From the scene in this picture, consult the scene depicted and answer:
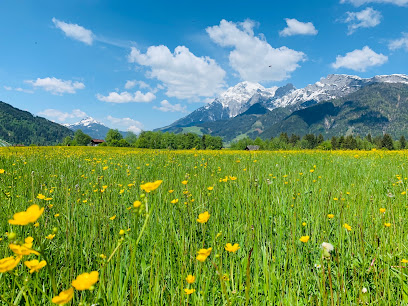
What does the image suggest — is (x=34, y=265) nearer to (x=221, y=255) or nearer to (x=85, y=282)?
(x=85, y=282)

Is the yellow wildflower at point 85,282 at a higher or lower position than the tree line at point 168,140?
lower

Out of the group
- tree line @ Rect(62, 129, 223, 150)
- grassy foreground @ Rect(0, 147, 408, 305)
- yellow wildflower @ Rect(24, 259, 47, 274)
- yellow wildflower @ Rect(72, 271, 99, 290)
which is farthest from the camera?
tree line @ Rect(62, 129, 223, 150)

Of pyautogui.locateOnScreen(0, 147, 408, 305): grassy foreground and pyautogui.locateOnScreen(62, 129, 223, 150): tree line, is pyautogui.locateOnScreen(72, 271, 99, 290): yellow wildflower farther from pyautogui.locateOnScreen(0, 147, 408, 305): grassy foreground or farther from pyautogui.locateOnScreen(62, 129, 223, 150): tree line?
pyautogui.locateOnScreen(62, 129, 223, 150): tree line

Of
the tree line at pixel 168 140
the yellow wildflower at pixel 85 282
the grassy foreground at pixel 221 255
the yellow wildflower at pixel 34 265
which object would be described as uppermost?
the tree line at pixel 168 140

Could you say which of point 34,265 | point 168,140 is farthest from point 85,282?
point 168,140

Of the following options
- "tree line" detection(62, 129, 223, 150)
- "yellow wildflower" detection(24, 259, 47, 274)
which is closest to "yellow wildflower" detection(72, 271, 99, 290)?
"yellow wildflower" detection(24, 259, 47, 274)

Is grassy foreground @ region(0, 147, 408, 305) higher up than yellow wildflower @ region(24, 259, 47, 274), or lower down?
lower down

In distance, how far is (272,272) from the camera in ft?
5.18

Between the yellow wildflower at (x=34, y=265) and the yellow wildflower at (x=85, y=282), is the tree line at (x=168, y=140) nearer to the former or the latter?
the yellow wildflower at (x=34, y=265)

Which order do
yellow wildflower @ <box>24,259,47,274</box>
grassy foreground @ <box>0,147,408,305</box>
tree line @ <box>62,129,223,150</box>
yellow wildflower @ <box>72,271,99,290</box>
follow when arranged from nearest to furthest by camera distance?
yellow wildflower @ <box>72,271,99,290</box>
yellow wildflower @ <box>24,259,47,274</box>
grassy foreground @ <box>0,147,408,305</box>
tree line @ <box>62,129,223,150</box>

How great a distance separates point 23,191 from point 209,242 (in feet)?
10.6

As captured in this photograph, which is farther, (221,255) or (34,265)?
(221,255)

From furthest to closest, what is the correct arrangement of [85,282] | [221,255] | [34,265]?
[221,255] → [34,265] → [85,282]

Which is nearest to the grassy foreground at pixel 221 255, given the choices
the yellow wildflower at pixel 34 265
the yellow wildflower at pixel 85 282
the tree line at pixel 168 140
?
the yellow wildflower at pixel 34 265
